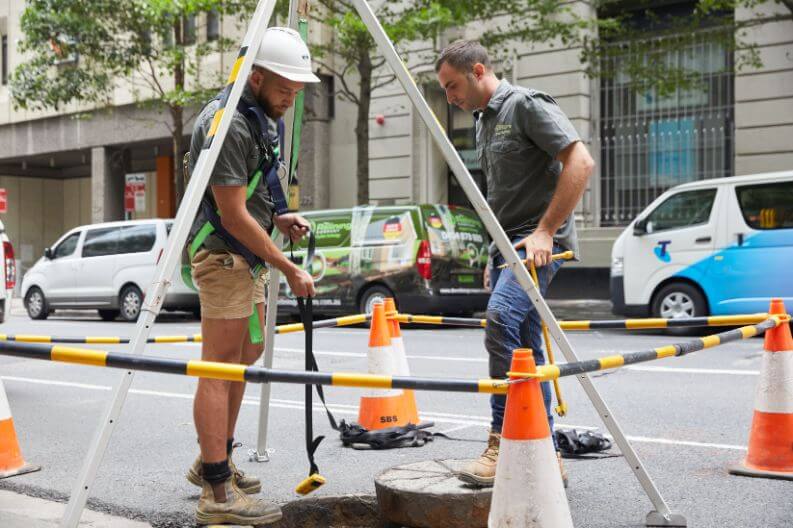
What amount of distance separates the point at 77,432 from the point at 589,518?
13.0 feet

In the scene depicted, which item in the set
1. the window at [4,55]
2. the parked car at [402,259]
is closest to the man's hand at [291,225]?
the parked car at [402,259]

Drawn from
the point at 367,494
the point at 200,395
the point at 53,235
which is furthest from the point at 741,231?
the point at 53,235

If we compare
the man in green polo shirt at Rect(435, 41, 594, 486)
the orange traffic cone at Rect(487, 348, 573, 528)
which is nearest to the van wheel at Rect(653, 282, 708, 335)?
the man in green polo shirt at Rect(435, 41, 594, 486)

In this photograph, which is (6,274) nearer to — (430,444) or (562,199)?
(430,444)

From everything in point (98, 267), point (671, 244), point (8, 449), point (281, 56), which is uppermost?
point (281, 56)

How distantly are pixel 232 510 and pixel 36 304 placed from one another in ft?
55.6

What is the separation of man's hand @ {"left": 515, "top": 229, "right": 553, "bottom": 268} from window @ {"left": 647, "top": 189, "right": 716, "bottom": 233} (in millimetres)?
8777

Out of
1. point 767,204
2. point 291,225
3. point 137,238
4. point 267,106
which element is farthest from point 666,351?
point 137,238

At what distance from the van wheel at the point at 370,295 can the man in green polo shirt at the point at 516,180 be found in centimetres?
1014

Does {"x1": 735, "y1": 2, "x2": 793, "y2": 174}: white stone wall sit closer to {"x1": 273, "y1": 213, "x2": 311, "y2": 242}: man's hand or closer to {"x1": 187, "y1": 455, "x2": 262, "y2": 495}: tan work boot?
{"x1": 273, "y1": 213, "x2": 311, "y2": 242}: man's hand

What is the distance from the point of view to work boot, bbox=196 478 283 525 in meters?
3.87

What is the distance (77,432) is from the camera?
6531 mm

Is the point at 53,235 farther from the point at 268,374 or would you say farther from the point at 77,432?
the point at 268,374

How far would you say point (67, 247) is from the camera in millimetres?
19047
